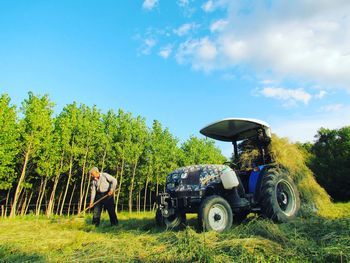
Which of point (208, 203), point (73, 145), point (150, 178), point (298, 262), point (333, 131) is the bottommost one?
point (298, 262)

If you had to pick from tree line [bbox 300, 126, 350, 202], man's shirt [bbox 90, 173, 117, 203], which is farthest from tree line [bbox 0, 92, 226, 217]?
tree line [bbox 300, 126, 350, 202]

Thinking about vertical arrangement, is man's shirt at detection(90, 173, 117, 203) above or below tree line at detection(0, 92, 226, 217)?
below

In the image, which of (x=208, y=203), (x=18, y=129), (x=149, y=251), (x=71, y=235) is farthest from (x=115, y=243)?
(x=18, y=129)

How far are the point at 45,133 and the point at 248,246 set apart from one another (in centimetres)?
1887

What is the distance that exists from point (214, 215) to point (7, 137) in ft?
53.7

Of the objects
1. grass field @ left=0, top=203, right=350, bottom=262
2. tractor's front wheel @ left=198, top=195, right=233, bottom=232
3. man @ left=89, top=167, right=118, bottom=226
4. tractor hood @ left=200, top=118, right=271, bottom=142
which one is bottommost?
grass field @ left=0, top=203, right=350, bottom=262

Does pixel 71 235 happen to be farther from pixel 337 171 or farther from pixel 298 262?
pixel 337 171

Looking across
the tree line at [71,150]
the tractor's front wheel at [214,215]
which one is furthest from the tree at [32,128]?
the tractor's front wheel at [214,215]

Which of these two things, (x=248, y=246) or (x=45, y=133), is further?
(x=45, y=133)

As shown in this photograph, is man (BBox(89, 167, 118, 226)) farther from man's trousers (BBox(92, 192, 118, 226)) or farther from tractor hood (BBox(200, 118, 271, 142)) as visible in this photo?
tractor hood (BBox(200, 118, 271, 142))

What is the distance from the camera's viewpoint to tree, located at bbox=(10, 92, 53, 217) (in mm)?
19297

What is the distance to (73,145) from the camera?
22.5m

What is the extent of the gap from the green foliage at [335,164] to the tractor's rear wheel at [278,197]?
2196 cm

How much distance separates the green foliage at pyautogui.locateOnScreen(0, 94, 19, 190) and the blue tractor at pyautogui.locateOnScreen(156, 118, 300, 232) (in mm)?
14193
